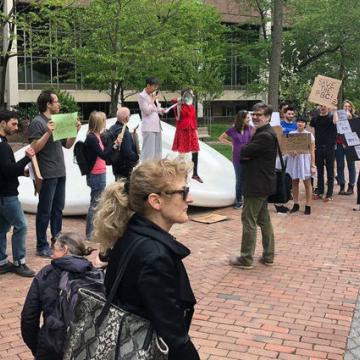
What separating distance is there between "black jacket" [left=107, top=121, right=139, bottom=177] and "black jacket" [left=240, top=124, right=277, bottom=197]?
215cm

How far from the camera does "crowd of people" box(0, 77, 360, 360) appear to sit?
2.17 metres

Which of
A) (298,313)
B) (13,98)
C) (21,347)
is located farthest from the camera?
(13,98)

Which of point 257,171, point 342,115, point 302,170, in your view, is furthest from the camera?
point 342,115

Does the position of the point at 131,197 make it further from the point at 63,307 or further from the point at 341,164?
the point at 341,164

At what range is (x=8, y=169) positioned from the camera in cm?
566

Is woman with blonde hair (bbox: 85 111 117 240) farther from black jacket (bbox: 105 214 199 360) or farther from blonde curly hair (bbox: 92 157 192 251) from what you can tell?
black jacket (bbox: 105 214 199 360)

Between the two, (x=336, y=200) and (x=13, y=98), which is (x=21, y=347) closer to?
(x=336, y=200)

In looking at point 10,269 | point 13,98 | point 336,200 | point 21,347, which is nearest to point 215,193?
point 336,200

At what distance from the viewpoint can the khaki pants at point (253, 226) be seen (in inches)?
250

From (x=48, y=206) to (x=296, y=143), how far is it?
497cm

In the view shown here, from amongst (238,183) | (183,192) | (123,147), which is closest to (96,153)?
(123,147)

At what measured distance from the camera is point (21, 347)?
4328 millimetres

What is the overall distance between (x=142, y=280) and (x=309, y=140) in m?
8.08

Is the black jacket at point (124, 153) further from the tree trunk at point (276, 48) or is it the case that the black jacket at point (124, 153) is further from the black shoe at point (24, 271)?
the tree trunk at point (276, 48)
